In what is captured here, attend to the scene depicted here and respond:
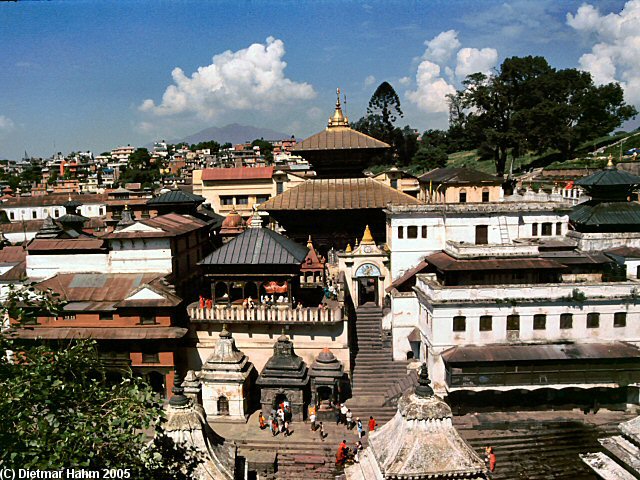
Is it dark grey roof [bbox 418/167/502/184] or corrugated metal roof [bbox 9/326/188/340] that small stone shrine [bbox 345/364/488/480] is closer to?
corrugated metal roof [bbox 9/326/188/340]

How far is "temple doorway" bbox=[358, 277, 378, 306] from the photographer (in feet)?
126

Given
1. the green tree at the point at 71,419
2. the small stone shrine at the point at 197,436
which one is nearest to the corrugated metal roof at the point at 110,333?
the small stone shrine at the point at 197,436

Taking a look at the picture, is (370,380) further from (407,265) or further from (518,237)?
(518,237)

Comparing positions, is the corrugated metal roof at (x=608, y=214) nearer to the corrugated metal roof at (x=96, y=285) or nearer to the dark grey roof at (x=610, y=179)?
the dark grey roof at (x=610, y=179)

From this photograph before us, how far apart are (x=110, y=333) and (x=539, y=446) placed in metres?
22.0

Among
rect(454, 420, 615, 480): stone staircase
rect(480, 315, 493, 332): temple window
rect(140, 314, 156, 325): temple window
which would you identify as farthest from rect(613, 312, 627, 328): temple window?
rect(140, 314, 156, 325): temple window

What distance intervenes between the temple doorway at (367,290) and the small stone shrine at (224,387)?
12.1m

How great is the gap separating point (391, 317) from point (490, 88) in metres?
55.3

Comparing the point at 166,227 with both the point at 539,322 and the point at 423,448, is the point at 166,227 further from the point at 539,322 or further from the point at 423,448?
the point at 423,448

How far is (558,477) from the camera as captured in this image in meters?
23.5

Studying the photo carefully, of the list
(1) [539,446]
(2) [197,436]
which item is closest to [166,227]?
(2) [197,436]

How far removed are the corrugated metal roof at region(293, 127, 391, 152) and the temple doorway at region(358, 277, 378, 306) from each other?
11.8 metres

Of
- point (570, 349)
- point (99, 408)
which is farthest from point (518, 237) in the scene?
point (99, 408)

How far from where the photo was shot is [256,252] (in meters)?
31.6
